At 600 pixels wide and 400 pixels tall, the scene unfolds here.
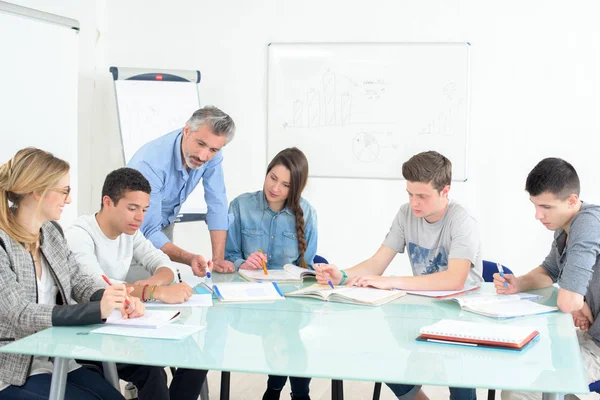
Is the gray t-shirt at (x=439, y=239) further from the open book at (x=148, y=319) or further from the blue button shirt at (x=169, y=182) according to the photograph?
the open book at (x=148, y=319)

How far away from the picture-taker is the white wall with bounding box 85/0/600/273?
4.39 meters

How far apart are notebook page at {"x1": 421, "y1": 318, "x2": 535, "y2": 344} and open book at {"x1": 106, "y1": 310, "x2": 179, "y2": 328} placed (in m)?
0.70

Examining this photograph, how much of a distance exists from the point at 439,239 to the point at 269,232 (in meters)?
0.77

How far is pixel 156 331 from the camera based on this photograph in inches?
70.7

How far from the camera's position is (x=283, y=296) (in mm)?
2326

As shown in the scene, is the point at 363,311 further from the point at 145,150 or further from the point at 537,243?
the point at 537,243

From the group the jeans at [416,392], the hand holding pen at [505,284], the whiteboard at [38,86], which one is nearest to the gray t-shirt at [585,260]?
the hand holding pen at [505,284]

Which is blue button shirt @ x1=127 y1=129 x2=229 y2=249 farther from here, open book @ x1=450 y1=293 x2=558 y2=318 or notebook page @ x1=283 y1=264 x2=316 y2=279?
open book @ x1=450 y1=293 x2=558 y2=318

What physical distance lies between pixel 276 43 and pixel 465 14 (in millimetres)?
1281

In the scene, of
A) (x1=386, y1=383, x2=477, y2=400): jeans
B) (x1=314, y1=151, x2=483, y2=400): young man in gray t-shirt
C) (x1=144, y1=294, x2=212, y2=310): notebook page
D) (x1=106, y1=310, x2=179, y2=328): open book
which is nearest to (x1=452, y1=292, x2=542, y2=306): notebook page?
(x1=314, y1=151, x2=483, y2=400): young man in gray t-shirt

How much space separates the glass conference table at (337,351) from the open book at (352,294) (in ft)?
0.50

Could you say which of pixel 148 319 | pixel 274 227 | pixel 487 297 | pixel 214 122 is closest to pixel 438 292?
pixel 487 297

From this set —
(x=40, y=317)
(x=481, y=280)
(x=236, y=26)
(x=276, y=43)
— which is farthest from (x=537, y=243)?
(x=40, y=317)

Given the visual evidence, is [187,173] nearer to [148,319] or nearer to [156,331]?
[148,319]
